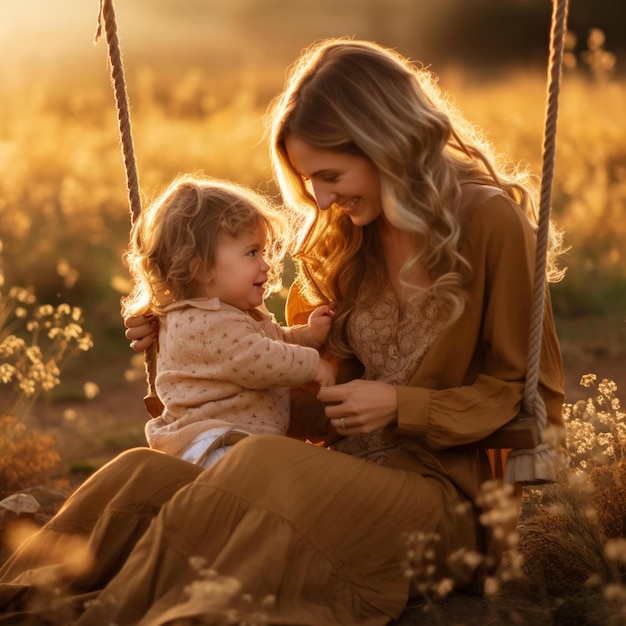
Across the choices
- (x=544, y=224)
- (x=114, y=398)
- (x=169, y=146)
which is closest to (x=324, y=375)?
(x=544, y=224)

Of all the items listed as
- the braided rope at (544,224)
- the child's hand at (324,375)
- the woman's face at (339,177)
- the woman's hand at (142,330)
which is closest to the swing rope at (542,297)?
the braided rope at (544,224)

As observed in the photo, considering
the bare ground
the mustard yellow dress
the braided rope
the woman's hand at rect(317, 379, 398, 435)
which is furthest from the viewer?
the bare ground

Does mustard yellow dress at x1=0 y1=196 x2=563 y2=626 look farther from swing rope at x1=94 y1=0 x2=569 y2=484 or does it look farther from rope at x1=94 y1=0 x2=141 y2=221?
rope at x1=94 y1=0 x2=141 y2=221

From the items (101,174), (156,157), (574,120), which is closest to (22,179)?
(101,174)

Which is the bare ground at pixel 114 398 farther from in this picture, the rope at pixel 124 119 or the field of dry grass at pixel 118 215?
the rope at pixel 124 119

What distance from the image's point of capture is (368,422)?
135 inches

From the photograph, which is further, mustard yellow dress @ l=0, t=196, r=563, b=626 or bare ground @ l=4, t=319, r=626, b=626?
bare ground @ l=4, t=319, r=626, b=626

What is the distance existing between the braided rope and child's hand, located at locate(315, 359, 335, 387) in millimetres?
667

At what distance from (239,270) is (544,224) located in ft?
3.29

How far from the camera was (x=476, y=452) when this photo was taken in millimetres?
3650

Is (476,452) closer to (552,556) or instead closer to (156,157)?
(552,556)

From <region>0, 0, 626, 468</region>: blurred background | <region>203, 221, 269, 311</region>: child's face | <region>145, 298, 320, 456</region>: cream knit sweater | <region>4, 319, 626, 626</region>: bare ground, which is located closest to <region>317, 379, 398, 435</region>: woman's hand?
<region>145, 298, 320, 456</region>: cream knit sweater

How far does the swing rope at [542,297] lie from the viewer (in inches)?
131

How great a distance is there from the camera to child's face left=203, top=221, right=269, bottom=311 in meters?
3.75
